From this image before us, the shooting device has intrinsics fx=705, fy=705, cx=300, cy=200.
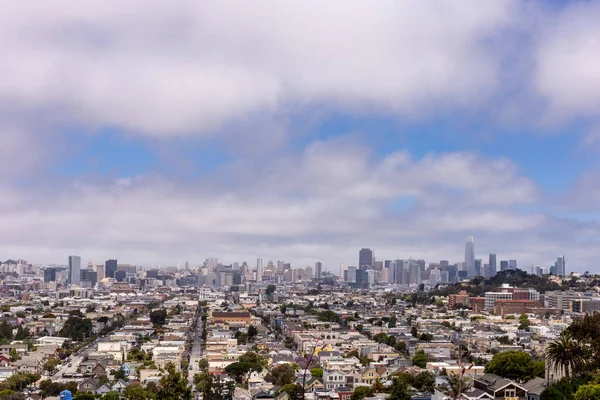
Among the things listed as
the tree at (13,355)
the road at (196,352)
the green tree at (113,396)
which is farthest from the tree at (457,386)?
the tree at (13,355)

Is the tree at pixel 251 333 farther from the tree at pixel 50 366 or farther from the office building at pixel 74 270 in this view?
the office building at pixel 74 270

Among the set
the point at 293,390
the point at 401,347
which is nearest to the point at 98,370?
the point at 293,390

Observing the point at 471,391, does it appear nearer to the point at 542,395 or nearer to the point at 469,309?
the point at 542,395

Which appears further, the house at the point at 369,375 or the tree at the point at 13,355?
the tree at the point at 13,355

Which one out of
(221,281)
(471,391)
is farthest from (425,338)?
(221,281)

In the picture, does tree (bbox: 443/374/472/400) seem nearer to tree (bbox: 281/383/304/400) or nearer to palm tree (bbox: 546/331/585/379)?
palm tree (bbox: 546/331/585/379)
